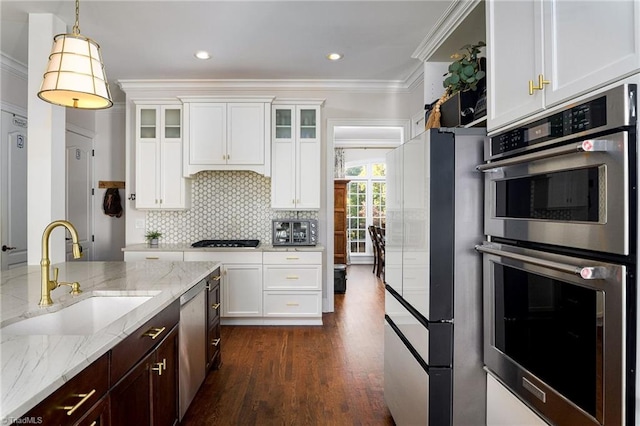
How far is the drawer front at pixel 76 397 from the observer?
92cm

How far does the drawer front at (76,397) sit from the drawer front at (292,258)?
274cm

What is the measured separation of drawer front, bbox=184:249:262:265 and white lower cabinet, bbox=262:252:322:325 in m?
0.11

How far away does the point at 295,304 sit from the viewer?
4.01m

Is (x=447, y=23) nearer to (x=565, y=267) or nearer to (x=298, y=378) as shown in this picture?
(x=565, y=267)

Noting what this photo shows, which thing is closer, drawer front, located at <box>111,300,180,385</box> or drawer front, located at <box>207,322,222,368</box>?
drawer front, located at <box>111,300,180,385</box>

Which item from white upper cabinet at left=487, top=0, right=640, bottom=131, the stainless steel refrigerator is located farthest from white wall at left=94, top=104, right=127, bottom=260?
white upper cabinet at left=487, top=0, right=640, bottom=131

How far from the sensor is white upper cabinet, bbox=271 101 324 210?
4.18 metres

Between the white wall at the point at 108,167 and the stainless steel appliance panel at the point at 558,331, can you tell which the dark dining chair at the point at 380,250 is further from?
the stainless steel appliance panel at the point at 558,331

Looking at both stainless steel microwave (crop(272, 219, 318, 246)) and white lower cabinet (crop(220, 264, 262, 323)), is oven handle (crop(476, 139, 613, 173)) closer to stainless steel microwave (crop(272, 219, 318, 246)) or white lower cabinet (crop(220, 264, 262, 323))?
stainless steel microwave (crop(272, 219, 318, 246))

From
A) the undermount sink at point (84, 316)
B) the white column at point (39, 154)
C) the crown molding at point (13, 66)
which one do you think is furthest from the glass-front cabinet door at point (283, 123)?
the undermount sink at point (84, 316)

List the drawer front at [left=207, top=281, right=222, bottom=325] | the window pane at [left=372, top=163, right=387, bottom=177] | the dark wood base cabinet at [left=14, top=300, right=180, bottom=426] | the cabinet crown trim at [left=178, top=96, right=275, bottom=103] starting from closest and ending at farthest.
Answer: the dark wood base cabinet at [left=14, top=300, right=180, bottom=426] → the drawer front at [left=207, top=281, right=222, bottom=325] → the cabinet crown trim at [left=178, top=96, right=275, bottom=103] → the window pane at [left=372, top=163, right=387, bottom=177]

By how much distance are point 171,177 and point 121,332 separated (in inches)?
124

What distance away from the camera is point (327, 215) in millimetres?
4438

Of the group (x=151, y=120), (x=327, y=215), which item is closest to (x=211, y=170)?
(x=151, y=120)
